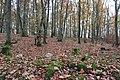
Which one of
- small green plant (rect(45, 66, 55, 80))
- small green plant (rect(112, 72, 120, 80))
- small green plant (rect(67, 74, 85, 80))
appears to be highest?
small green plant (rect(45, 66, 55, 80))

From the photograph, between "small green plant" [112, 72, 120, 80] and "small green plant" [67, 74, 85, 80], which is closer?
"small green plant" [67, 74, 85, 80]

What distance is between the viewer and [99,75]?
7.13 metres

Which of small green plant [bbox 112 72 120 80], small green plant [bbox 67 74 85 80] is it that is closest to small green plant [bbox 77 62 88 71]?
small green plant [bbox 67 74 85 80]

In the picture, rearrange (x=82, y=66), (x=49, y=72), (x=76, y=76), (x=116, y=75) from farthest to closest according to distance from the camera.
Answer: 1. (x=82, y=66)
2. (x=116, y=75)
3. (x=49, y=72)
4. (x=76, y=76)

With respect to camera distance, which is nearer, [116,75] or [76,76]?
[76,76]

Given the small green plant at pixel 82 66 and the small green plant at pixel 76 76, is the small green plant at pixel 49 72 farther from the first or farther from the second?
the small green plant at pixel 82 66

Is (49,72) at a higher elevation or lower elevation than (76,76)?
higher

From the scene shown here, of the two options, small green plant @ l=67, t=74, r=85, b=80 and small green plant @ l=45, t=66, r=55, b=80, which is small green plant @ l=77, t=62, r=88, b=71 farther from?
small green plant @ l=45, t=66, r=55, b=80

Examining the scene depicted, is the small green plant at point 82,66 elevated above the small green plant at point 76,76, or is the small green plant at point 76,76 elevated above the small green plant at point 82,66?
the small green plant at point 82,66

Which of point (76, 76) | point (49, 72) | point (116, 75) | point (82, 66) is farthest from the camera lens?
point (82, 66)

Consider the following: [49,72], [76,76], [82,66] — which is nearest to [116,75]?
[82,66]

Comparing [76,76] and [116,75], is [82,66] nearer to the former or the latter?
[76,76]

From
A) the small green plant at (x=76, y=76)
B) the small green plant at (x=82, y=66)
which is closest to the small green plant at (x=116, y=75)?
the small green plant at (x=82, y=66)

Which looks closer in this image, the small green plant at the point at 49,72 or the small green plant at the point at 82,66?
the small green plant at the point at 49,72
